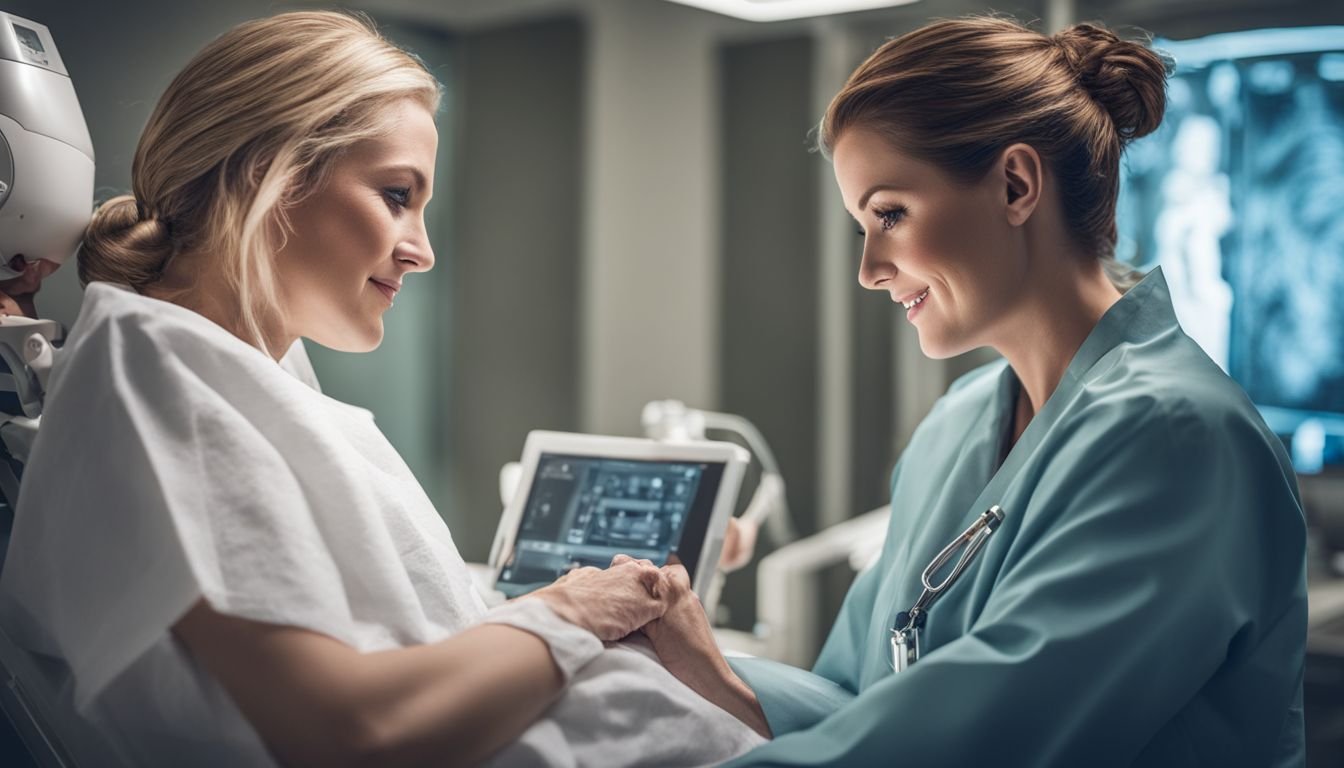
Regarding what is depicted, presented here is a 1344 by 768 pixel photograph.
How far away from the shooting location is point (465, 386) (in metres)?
3.60

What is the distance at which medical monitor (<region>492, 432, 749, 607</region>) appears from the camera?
5.19 feet

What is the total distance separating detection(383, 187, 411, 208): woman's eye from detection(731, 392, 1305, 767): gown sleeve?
699 mm

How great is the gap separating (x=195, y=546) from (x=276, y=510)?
0.07 metres

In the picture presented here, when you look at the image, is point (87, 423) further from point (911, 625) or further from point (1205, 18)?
point (1205, 18)

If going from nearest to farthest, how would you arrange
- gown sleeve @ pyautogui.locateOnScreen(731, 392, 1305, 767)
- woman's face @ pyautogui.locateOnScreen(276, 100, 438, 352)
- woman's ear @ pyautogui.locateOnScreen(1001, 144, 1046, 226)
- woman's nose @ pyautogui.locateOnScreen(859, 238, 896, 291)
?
gown sleeve @ pyautogui.locateOnScreen(731, 392, 1305, 767)
woman's face @ pyautogui.locateOnScreen(276, 100, 438, 352)
woman's ear @ pyautogui.locateOnScreen(1001, 144, 1046, 226)
woman's nose @ pyautogui.locateOnScreen(859, 238, 896, 291)

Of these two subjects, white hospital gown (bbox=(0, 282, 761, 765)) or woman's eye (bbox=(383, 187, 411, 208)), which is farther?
woman's eye (bbox=(383, 187, 411, 208))

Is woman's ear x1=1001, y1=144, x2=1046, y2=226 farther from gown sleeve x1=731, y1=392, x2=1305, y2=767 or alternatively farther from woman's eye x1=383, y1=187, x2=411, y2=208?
Result: woman's eye x1=383, y1=187, x2=411, y2=208

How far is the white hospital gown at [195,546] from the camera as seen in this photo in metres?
0.95

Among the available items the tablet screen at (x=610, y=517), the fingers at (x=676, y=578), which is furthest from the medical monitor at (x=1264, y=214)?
the fingers at (x=676, y=578)

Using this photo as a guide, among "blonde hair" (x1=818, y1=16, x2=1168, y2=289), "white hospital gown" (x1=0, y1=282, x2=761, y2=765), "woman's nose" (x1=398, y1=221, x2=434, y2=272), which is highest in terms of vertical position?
"blonde hair" (x1=818, y1=16, x2=1168, y2=289)

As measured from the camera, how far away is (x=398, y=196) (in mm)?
1262

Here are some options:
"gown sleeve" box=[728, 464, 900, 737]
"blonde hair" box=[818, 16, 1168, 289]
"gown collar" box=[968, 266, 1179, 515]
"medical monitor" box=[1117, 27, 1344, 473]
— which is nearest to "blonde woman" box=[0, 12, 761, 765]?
"gown sleeve" box=[728, 464, 900, 737]

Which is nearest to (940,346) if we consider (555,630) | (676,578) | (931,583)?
(931,583)

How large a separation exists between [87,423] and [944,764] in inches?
33.1
